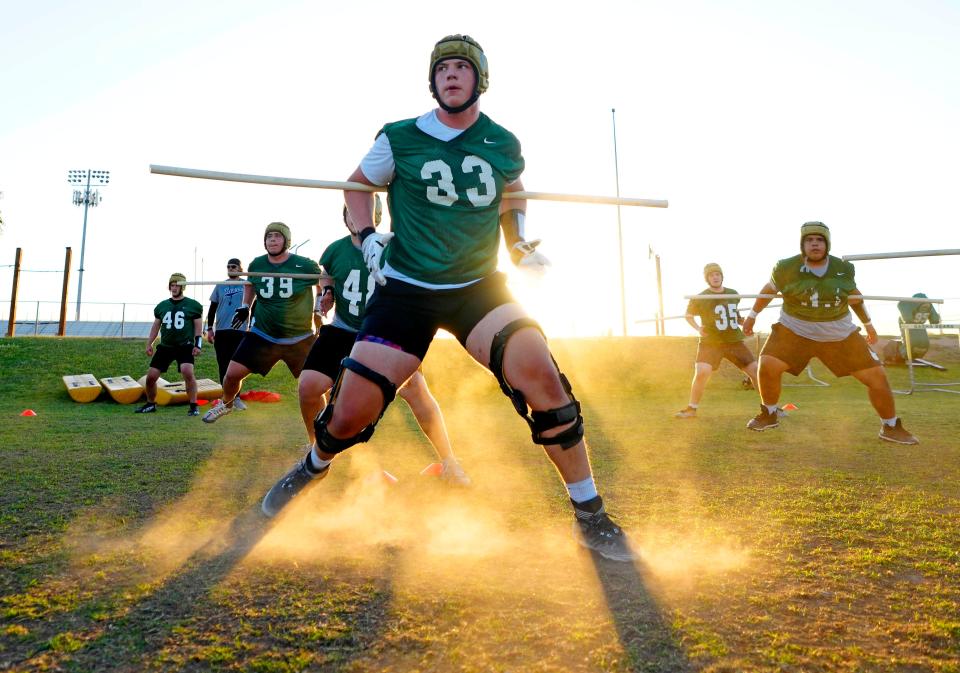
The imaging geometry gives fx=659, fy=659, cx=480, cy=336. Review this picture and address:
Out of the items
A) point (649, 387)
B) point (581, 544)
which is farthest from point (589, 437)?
point (649, 387)

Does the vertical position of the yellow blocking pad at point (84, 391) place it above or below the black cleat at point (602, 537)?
above

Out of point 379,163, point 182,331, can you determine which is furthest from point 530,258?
point 182,331

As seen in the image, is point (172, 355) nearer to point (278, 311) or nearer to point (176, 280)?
point (176, 280)

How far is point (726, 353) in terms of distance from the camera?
9367mm

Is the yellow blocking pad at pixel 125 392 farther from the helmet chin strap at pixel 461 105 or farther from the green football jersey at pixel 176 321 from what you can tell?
the helmet chin strap at pixel 461 105

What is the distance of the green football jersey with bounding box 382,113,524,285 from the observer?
3039 millimetres

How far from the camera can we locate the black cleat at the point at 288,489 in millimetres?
3314

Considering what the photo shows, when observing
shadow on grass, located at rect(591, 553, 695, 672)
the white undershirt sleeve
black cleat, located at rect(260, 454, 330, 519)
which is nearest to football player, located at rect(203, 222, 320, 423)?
black cleat, located at rect(260, 454, 330, 519)

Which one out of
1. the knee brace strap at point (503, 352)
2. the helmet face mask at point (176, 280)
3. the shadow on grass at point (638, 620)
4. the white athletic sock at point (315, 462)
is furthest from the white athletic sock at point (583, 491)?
the helmet face mask at point (176, 280)

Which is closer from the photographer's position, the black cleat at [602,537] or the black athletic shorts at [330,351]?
the black cleat at [602,537]

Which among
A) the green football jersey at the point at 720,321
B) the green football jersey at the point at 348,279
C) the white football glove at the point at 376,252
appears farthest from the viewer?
the green football jersey at the point at 720,321

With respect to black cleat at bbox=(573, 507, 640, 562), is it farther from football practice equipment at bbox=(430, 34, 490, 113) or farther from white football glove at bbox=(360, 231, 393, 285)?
football practice equipment at bbox=(430, 34, 490, 113)

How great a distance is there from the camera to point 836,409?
10641mm

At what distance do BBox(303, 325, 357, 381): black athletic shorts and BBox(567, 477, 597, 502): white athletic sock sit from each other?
2219 millimetres
